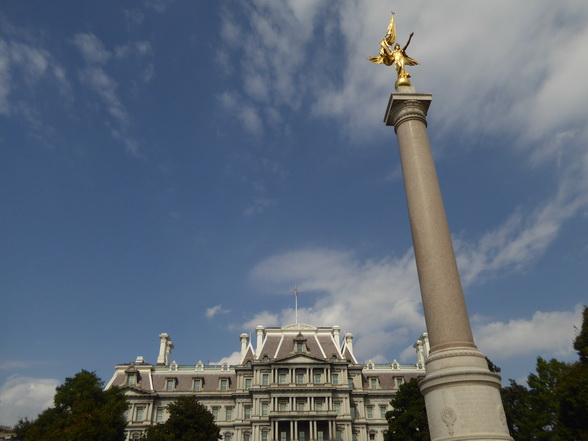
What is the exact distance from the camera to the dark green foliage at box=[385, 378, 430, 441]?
4116cm

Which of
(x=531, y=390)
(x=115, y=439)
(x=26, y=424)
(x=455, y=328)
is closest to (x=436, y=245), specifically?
(x=455, y=328)

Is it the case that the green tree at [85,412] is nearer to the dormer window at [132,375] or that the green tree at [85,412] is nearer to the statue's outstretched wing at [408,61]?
the dormer window at [132,375]

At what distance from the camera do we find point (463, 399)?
15.6 metres

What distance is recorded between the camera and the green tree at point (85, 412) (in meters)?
35.5

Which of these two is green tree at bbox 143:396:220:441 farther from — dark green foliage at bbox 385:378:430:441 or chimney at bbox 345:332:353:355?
chimney at bbox 345:332:353:355

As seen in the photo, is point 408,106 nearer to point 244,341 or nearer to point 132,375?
point 244,341

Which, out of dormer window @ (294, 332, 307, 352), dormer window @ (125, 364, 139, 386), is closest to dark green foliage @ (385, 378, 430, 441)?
dormer window @ (294, 332, 307, 352)

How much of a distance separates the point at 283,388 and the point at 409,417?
22.6 metres

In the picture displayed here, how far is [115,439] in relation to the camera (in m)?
44.6

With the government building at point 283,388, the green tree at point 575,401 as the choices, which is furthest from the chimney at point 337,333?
the green tree at point 575,401

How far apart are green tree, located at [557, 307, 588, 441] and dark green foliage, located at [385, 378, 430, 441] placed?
12.6 meters

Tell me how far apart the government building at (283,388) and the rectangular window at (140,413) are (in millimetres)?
126

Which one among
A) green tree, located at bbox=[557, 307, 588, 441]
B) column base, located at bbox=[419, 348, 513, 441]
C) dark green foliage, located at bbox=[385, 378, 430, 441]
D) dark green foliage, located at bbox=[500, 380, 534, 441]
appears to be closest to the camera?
column base, located at bbox=[419, 348, 513, 441]

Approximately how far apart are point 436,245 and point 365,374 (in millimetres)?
53732
